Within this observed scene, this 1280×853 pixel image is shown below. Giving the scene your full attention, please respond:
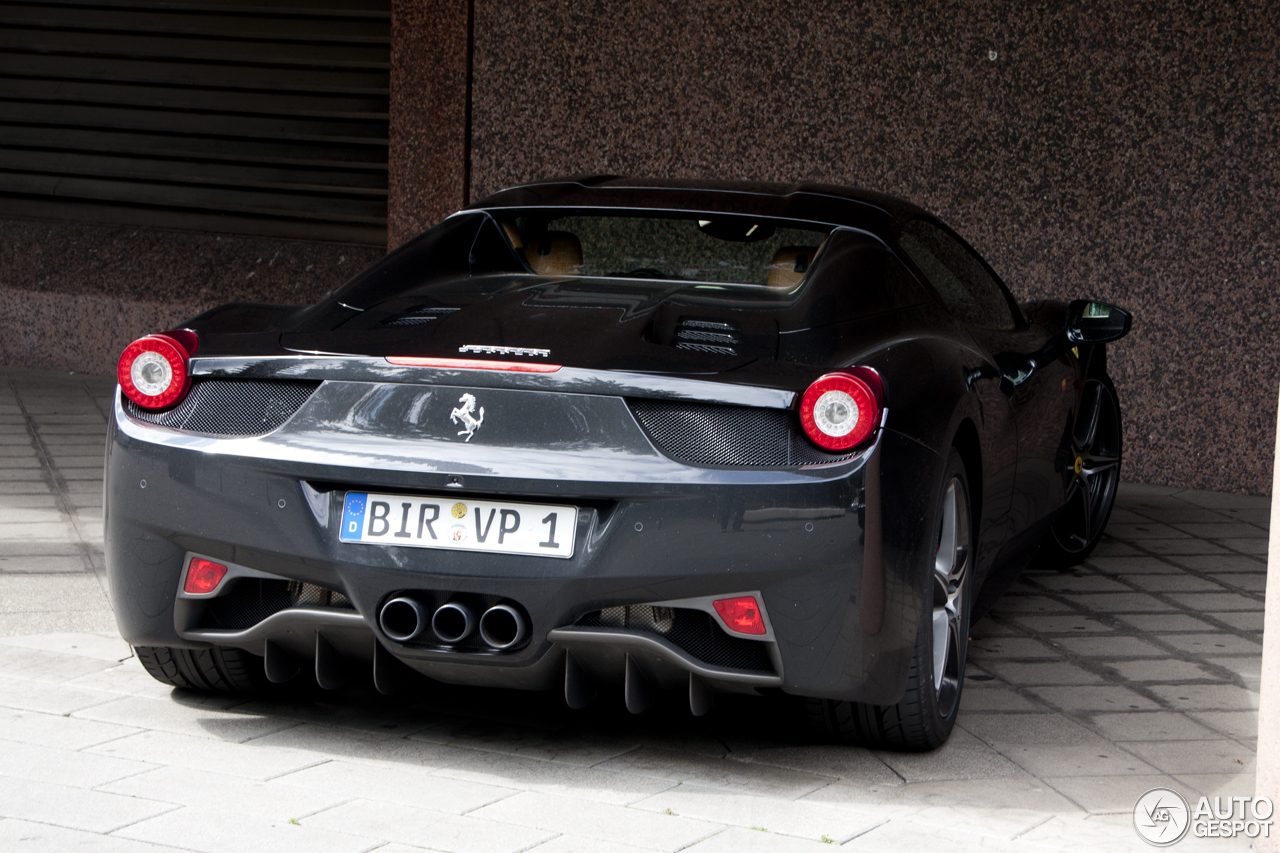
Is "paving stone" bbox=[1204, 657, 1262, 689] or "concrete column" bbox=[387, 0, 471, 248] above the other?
"concrete column" bbox=[387, 0, 471, 248]

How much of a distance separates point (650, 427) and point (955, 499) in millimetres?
914

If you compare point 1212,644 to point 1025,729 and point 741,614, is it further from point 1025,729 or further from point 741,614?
point 741,614

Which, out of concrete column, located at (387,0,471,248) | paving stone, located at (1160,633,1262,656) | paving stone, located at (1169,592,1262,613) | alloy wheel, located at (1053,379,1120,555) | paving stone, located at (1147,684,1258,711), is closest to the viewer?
paving stone, located at (1147,684,1258,711)

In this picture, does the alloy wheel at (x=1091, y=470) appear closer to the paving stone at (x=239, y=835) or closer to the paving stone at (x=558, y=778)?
the paving stone at (x=558, y=778)

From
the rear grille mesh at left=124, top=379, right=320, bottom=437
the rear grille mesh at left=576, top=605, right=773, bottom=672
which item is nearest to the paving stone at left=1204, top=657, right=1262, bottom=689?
the rear grille mesh at left=576, top=605, right=773, bottom=672

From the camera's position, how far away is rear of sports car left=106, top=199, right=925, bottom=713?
9.80ft

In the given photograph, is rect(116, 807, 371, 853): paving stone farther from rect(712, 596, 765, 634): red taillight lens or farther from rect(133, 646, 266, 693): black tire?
rect(712, 596, 765, 634): red taillight lens

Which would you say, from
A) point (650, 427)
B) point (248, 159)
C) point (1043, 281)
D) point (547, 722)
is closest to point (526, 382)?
point (650, 427)

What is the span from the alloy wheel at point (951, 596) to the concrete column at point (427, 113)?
5.62 metres

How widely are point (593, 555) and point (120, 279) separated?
7.48 meters

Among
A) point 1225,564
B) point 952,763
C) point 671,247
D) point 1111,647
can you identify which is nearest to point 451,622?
point 952,763

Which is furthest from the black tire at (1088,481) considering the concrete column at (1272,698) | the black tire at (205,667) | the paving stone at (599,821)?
the black tire at (205,667)

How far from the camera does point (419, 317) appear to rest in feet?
11.2

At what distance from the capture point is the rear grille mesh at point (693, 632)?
3.06m
